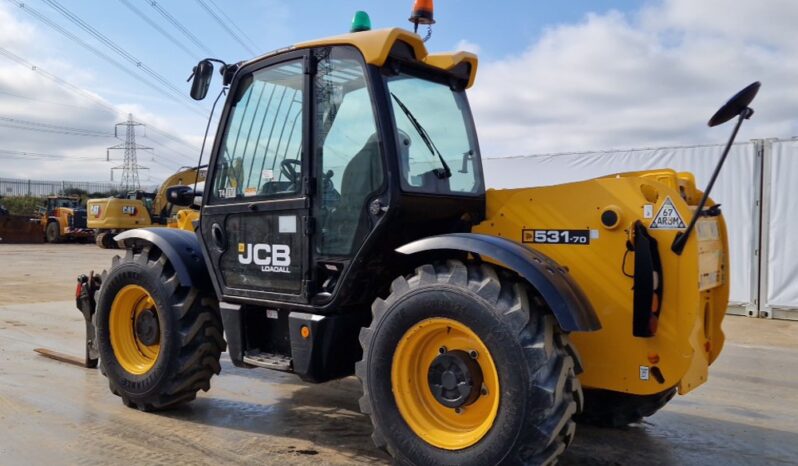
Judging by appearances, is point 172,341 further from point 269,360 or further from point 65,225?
point 65,225

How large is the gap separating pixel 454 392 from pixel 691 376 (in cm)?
132

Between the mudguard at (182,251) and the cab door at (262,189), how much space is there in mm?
189

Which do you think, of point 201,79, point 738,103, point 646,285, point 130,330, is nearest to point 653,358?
point 646,285

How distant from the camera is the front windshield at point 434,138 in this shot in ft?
13.0

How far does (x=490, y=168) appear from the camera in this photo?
13477 mm

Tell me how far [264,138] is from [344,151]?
0.72 m

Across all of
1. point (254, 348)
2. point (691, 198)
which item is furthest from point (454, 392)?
point (691, 198)

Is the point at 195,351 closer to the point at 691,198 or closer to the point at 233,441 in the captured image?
the point at 233,441

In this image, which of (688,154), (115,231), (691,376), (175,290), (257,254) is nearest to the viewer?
(691,376)

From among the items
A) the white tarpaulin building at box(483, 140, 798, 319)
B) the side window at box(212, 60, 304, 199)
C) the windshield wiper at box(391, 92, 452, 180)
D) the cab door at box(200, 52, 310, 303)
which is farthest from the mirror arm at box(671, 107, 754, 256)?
the white tarpaulin building at box(483, 140, 798, 319)

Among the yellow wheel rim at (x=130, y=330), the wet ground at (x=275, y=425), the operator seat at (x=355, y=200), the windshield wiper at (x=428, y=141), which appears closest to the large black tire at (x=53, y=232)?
the wet ground at (x=275, y=425)

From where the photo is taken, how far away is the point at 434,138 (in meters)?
4.16

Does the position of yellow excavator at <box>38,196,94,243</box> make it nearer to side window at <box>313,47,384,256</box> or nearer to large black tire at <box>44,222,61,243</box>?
large black tire at <box>44,222,61,243</box>

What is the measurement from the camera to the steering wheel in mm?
4191
